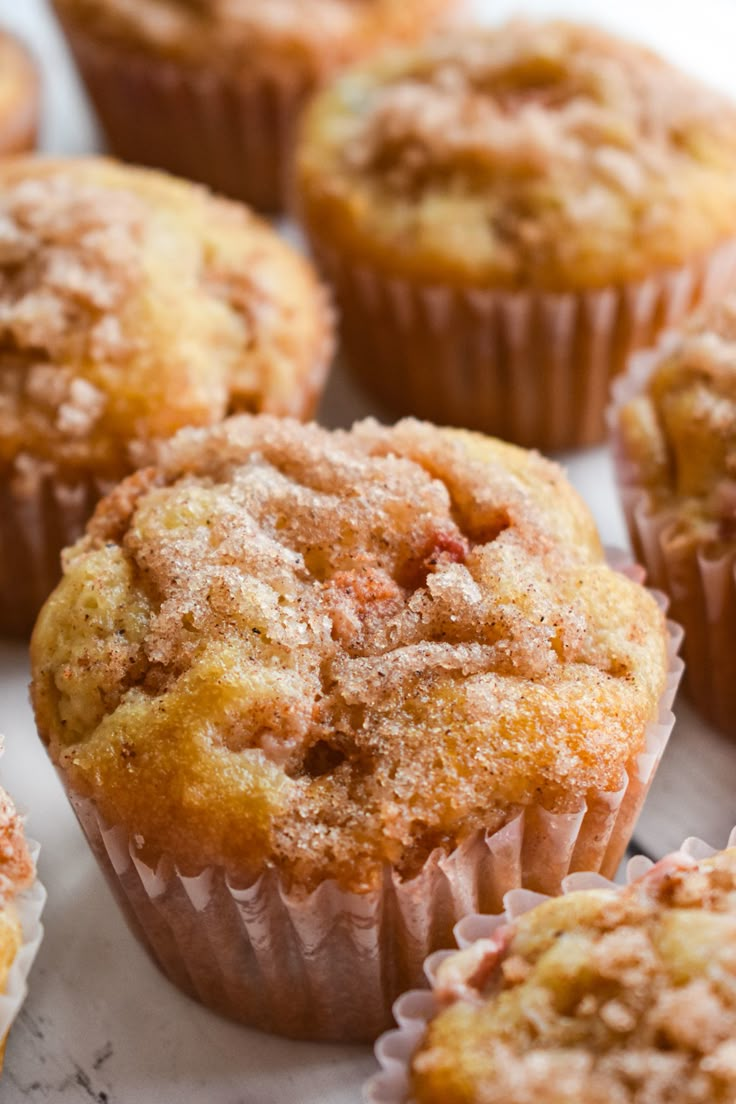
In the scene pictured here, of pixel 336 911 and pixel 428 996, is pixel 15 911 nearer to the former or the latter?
pixel 336 911

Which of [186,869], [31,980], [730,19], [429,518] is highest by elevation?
[730,19]

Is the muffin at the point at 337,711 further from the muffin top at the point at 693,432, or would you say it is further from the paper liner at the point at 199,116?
the paper liner at the point at 199,116

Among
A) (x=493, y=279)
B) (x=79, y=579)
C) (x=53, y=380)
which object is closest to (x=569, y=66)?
(x=493, y=279)

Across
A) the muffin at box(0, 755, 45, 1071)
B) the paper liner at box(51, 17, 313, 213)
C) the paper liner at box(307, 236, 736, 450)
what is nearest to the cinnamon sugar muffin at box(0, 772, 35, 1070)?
the muffin at box(0, 755, 45, 1071)

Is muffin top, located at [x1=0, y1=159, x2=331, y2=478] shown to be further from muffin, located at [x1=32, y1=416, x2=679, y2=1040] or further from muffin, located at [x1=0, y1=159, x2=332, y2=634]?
muffin, located at [x1=32, y1=416, x2=679, y2=1040]

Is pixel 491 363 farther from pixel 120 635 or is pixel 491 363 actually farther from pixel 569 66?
pixel 120 635

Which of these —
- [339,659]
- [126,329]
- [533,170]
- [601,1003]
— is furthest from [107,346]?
[601,1003]
